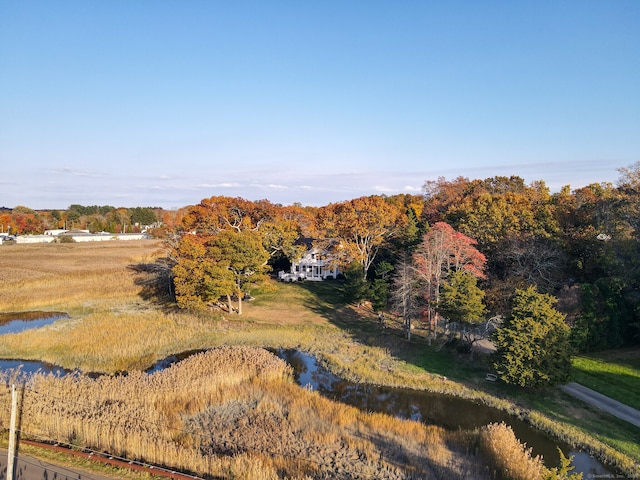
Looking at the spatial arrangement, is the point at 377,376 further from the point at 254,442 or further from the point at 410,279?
the point at 254,442

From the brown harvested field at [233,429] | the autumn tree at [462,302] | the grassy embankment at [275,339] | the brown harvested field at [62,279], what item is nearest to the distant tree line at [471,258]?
the autumn tree at [462,302]

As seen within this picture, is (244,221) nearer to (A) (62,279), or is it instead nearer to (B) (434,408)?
(A) (62,279)

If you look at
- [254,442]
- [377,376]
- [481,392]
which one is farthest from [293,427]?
[481,392]

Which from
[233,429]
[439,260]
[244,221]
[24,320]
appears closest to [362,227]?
[244,221]

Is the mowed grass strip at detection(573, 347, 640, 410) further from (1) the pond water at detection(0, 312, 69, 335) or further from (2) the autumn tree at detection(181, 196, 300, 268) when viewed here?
(1) the pond water at detection(0, 312, 69, 335)

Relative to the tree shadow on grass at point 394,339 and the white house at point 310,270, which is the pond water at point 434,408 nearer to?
the tree shadow on grass at point 394,339

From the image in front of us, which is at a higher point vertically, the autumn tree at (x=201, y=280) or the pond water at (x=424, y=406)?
the autumn tree at (x=201, y=280)

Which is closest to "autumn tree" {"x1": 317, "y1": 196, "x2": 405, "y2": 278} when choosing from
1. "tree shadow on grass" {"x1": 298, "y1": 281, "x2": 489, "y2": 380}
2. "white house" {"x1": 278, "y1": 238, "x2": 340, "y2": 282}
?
"tree shadow on grass" {"x1": 298, "y1": 281, "x2": 489, "y2": 380}

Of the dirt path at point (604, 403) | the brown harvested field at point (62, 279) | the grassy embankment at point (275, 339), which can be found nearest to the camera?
the dirt path at point (604, 403)
